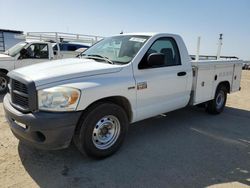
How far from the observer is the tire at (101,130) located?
11.6 feet

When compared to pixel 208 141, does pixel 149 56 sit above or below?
above

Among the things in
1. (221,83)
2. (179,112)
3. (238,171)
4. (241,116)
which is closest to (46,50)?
(179,112)

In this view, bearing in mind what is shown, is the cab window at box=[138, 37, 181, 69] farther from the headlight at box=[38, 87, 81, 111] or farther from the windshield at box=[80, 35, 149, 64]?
the headlight at box=[38, 87, 81, 111]

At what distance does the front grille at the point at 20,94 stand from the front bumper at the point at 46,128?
134 millimetres

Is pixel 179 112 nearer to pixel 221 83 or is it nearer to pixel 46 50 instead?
pixel 221 83

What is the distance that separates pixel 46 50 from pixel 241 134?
794cm

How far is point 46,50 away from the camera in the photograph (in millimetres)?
10188

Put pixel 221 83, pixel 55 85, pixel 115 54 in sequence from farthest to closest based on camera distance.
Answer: pixel 221 83
pixel 115 54
pixel 55 85

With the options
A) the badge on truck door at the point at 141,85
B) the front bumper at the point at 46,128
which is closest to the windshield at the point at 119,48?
the badge on truck door at the point at 141,85

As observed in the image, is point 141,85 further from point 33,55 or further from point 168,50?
point 33,55

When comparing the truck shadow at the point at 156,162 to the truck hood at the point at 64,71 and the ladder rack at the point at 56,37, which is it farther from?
the ladder rack at the point at 56,37

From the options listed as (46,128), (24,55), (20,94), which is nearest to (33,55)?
(24,55)

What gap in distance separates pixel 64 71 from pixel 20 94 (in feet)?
2.24

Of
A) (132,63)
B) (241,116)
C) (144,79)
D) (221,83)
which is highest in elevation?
(132,63)
